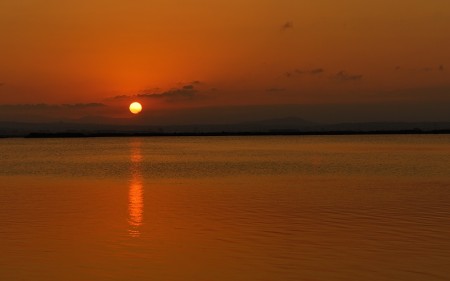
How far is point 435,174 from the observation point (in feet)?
149

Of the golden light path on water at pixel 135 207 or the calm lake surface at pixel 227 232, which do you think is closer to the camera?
the calm lake surface at pixel 227 232

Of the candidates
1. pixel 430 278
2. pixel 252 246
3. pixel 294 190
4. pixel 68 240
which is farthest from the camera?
pixel 294 190

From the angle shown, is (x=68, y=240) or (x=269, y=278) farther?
(x=68, y=240)

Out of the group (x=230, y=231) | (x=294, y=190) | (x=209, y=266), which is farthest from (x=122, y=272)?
(x=294, y=190)

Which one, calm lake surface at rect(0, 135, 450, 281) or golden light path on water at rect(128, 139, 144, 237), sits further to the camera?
golden light path on water at rect(128, 139, 144, 237)

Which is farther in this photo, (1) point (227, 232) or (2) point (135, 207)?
(2) point (135, 207)

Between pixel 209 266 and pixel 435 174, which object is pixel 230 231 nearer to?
pixel 209 266

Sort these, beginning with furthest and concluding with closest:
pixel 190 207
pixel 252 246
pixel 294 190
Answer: pixel 294 190 → pixel 190 207 → pixel 252 246

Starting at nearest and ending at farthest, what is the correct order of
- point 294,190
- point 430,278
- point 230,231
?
point 430,278 < point 230,231 < point 294,190

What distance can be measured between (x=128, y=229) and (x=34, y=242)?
3288mm

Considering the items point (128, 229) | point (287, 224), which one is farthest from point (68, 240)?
point (287, 224)

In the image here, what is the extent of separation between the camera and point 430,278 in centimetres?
1402

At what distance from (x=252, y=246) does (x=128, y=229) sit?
4949 mm

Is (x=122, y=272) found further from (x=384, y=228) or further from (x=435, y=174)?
(x=435, y=174)
